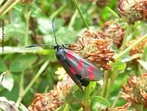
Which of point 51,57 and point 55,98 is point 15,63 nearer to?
point 51,57

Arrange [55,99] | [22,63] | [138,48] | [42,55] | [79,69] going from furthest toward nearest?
[42,55] < [22,63] < [138,48] < [55,99] < [79,69]

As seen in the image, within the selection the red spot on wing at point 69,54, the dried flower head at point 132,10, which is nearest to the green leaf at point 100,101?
the red spot on wing at point 69,54

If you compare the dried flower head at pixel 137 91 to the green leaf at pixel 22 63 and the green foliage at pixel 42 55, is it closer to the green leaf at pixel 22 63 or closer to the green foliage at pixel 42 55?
the green foliage at pixel 42 55

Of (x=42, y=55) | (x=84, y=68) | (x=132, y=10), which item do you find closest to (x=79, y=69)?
(x=84, y=68)

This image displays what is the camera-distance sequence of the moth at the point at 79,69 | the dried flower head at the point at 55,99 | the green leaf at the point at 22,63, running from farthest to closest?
the green leaf at the point at 22,63
the dried flower head at the point at 55,99
the moth at the point at 79,69

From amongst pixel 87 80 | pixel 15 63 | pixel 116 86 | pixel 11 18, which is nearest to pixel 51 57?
pixel 15 63

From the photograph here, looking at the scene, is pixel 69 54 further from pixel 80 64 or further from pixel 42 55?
pixel 42 55
